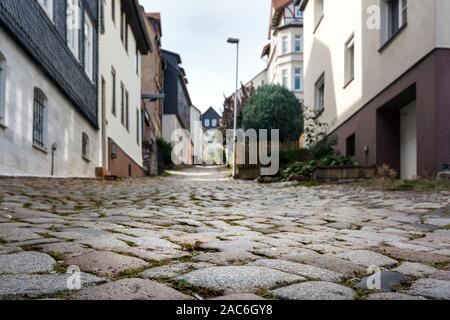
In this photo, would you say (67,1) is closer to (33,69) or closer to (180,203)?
(33,69)

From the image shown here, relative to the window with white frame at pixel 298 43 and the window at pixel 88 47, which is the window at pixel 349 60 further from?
the window with white frame at pixel 298 43

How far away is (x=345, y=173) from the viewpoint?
38.3 feet

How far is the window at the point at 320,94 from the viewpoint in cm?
1852

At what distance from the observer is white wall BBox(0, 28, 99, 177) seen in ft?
27.7

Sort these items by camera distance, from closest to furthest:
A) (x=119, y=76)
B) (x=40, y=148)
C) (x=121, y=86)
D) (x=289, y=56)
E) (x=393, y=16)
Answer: (x=40, y=148)
(x=393, y=16)
(x=119, y=76)
(x=121, y=86)
(x=289, y=56)

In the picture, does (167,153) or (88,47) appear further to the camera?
(167,153)

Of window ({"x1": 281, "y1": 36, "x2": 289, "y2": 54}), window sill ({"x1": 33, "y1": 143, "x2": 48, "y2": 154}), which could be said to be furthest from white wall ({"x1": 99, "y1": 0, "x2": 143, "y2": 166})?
window ({"x1": 281, "y1": 36, "x2": 289, "y2": 54})

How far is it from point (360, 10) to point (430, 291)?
12289 mm

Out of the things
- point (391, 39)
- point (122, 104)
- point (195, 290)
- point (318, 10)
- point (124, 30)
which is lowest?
point (195, 290)

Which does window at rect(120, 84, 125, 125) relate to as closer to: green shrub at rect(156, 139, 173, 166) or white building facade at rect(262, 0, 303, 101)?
green shrub at rect(156, 139, 173, 166)

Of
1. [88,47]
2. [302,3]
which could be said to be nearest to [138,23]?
[302,3]

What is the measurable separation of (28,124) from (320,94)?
12.2 metres

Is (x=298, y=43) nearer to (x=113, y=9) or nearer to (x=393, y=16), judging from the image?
(x=113, y=9)

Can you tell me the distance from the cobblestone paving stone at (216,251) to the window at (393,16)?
20.5 ft
